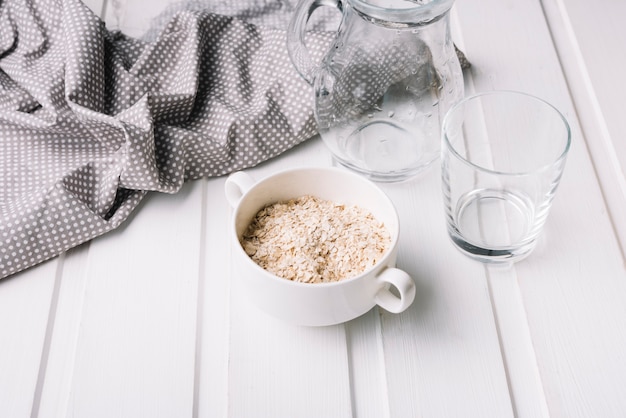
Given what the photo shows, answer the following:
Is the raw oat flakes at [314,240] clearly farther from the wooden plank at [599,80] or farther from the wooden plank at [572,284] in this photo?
the wooden plank at [599,80]

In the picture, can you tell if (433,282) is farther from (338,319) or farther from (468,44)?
(468,44)

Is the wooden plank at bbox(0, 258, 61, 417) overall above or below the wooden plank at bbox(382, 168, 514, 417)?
below

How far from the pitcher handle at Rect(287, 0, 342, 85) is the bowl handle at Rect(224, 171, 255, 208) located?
0.15 meters

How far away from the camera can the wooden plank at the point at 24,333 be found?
586mm

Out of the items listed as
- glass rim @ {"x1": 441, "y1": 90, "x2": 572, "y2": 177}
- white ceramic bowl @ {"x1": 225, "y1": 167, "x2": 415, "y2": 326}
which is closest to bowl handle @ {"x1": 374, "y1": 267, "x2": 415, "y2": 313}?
white ceramic bowl @ {"x1": 225, "y1": 167, "x2": 415, "y2": 326}

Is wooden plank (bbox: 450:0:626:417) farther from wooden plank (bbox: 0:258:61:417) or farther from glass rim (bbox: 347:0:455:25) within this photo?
wooden plank (bbox: 0:258:61:417)

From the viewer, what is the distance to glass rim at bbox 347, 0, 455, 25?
0.61 metres

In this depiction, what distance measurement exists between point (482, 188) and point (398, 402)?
243 millimetres

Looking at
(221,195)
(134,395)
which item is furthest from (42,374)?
(221,195)

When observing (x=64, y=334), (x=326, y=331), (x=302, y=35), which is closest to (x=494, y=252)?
(x=326, y=331)

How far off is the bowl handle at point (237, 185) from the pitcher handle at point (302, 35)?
15 centimetres

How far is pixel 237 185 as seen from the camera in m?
0.65

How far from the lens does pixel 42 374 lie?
602mm

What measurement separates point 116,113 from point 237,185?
0.22 metres
